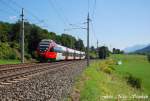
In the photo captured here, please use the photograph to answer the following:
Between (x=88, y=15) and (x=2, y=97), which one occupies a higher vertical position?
(x=88, y=15)

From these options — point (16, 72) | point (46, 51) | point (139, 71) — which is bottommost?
point (139, 71)

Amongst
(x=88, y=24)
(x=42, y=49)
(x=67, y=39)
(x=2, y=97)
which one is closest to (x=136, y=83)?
(x=88, y=24)

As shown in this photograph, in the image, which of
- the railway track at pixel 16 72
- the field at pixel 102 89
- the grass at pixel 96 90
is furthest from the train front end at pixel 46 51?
the grass at pixel 96 90

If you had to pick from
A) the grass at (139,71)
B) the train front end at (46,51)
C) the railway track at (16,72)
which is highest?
the train front end at (46,51)

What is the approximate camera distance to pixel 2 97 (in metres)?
11.9

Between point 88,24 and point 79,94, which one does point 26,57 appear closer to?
point 88,24

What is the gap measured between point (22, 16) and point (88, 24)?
8.76m

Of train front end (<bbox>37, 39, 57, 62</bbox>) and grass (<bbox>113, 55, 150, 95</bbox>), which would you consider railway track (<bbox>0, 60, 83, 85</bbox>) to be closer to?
grass (<bbox>113, 55, 150, 95</bbox>)

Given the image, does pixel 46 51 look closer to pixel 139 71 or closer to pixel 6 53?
pixel 6 53

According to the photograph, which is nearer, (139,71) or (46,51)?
(46,51)

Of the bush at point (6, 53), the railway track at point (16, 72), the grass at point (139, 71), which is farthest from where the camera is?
the bush at point (6, 53)

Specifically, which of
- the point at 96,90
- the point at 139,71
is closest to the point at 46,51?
the point at 96,90

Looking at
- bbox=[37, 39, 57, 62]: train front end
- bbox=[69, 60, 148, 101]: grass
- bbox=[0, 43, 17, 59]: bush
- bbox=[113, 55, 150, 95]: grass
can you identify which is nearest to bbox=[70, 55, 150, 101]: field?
bbox=[69, 60, 148, 101]: grass

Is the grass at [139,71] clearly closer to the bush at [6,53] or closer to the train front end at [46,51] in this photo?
the train front end at [46,51]
